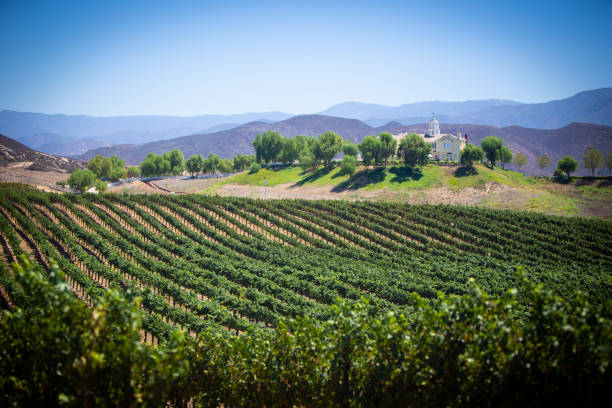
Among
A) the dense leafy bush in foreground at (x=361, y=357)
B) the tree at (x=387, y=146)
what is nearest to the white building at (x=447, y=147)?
the tree at (x=387, y=146)

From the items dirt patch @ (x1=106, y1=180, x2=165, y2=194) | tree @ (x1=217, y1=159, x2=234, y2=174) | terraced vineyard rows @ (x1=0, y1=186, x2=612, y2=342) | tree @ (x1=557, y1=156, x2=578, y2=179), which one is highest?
tree @ (x1=217, y1=159, x2=234, y2=174)

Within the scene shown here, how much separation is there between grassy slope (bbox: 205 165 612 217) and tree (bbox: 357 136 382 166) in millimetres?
3962

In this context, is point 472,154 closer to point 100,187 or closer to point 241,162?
point 241,162

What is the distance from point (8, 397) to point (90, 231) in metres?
40.6

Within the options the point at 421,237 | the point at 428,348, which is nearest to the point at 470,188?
the point at 421,237

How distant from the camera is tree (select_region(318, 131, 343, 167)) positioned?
109700 mm

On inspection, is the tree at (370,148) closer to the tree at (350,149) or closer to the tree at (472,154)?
the tree at (350,149)

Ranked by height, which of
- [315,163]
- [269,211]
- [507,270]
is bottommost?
[507,270]

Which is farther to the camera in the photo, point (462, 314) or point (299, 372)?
point (299, 372)

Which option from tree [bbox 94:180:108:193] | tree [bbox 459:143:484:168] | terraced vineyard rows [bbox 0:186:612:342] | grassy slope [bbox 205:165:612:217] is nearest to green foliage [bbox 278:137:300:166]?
grassy slope [bbox 205:165:612:217]

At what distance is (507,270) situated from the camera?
39594 millimetres

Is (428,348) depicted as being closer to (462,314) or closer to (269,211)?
(462,314)

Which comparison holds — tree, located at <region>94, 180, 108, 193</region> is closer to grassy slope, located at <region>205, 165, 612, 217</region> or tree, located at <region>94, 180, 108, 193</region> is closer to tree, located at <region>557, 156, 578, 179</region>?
grassy slope, located at <region>205, 165, 612, 217</region>

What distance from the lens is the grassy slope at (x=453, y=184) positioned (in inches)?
2628
